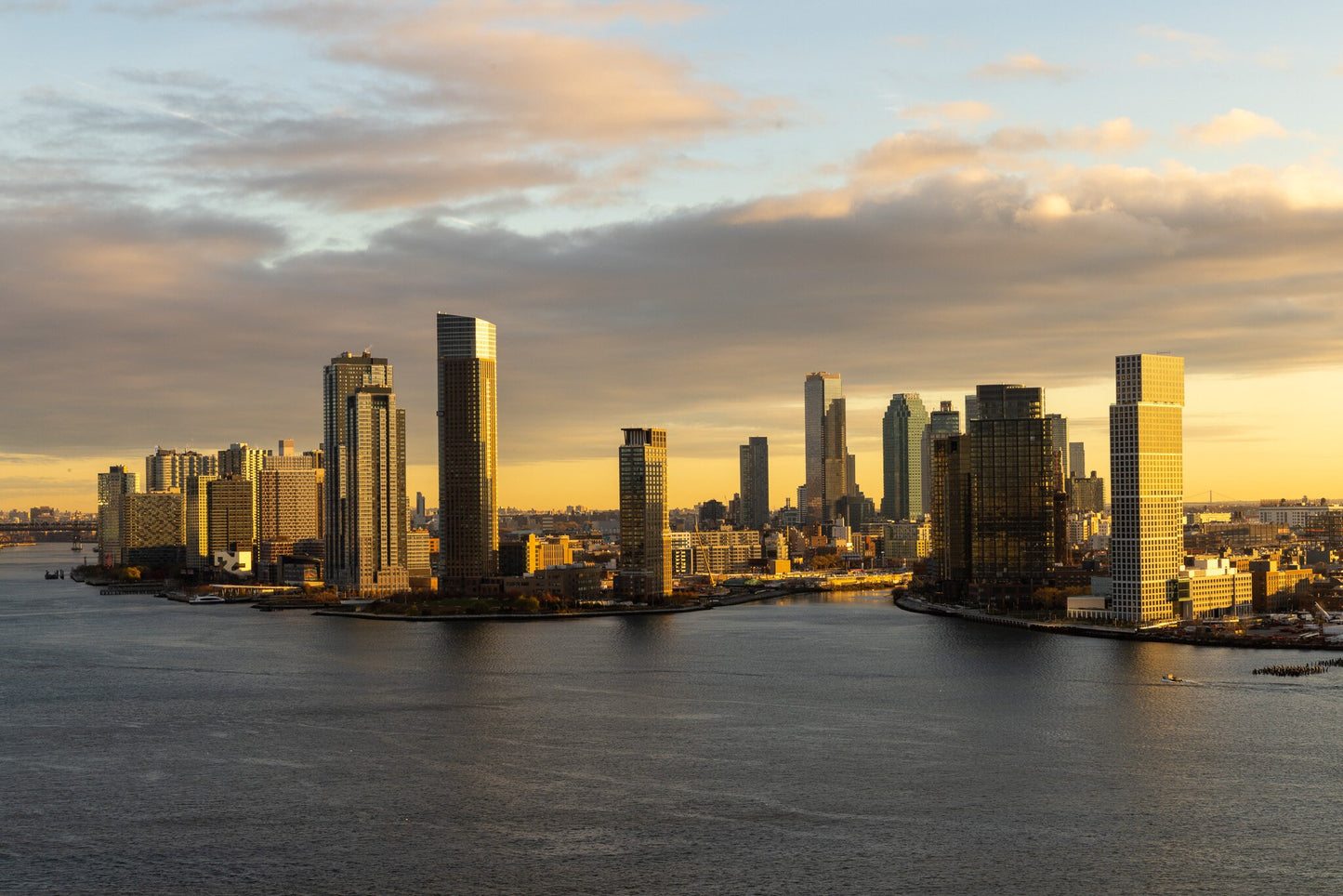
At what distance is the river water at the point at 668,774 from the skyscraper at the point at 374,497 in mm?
62216

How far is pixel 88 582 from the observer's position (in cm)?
16588

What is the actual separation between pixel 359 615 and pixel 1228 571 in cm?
6355

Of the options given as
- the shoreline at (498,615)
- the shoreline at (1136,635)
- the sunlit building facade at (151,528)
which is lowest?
the shoreline at (498,615)

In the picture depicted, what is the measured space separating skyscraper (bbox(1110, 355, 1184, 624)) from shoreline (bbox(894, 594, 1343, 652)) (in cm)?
464

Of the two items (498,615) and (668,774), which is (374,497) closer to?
(498,615)

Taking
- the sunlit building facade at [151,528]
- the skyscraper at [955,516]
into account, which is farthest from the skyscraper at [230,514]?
the skyscraper at [955,516]

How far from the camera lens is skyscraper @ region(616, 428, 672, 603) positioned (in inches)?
4801

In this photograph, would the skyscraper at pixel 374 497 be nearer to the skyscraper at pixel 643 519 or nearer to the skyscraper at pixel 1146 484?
the skyscraper at pixel 643 519

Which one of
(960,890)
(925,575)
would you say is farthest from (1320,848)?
(925,575)

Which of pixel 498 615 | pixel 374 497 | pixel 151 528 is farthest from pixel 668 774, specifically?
pixel 151 528

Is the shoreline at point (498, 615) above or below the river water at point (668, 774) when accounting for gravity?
below

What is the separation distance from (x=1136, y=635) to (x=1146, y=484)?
1343 centimetres

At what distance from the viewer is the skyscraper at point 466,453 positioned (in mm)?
127250

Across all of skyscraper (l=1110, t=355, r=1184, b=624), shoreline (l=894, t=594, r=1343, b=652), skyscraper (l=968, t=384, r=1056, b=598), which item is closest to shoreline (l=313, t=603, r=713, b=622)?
shoreline (l=894, t=594, r=1343, b=652)
